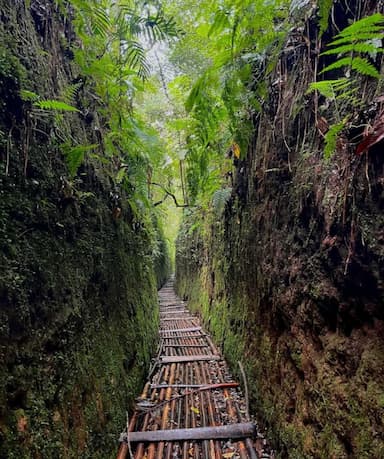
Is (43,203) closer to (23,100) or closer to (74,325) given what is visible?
(23,100)

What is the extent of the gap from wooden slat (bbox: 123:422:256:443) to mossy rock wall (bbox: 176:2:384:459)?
20 cm

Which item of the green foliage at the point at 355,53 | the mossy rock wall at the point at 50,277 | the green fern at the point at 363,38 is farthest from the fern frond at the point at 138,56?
the green fern at the point at 363,38

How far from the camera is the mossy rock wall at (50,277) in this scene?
1.32 m

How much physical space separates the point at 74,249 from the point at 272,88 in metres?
2.18

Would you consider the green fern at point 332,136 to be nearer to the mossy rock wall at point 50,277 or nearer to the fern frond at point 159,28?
the mossy rock wall at point 50,277

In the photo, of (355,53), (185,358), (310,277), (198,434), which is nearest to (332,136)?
(355,53)

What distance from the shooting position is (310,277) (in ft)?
5.93

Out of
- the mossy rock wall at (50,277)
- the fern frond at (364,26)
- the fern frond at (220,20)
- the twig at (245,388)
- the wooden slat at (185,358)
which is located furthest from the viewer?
the wooden slat at (185,358)

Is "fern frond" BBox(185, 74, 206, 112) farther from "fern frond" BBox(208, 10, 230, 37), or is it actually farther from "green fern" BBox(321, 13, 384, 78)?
"green fern" BBox(321, 13, 384, 78)

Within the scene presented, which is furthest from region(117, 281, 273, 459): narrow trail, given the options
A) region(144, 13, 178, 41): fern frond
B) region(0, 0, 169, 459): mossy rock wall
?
region(144, 13, 178, 41): fern frond

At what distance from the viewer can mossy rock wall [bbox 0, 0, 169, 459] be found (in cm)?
132

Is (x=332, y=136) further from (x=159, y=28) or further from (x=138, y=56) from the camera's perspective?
(x=138, y=56)

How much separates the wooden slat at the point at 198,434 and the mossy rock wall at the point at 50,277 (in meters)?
0.20

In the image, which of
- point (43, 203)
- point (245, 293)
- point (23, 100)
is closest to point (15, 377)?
point (43, 203)
